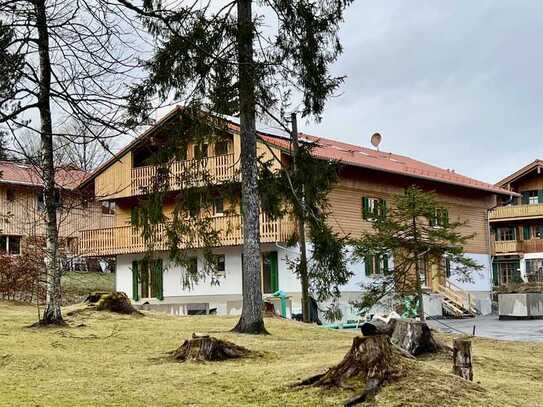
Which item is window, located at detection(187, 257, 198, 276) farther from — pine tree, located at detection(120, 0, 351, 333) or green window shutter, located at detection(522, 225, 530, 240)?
green window shutter, located at detection(522, 225, 530, 240)

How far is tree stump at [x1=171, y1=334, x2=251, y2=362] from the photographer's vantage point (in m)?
11.3

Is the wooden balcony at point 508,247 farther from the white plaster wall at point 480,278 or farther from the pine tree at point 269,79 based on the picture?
the pine tree at point 269,79

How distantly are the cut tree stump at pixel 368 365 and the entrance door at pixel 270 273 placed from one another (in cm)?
2186

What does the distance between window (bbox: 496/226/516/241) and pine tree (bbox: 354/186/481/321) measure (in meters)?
33.5

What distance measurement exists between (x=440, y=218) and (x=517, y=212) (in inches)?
1271

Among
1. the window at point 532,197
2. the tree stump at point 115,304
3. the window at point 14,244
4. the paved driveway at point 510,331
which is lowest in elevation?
the paved driveway at point 510,331

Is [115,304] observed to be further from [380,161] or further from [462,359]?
[380,161]

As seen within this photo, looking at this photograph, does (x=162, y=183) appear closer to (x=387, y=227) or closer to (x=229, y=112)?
(x=229, y=112)

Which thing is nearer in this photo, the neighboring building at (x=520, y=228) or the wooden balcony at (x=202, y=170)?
the wooden balcony at (x=202, y=170)

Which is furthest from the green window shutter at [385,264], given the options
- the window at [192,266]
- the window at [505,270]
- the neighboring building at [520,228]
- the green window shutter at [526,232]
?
the green window shutter at [526,232]

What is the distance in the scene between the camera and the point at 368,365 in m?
8.07

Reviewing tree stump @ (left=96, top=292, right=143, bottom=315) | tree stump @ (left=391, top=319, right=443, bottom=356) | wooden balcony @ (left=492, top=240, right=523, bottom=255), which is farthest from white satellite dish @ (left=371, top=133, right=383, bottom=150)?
tree stump @ (left=391, top=319, right=443, bottom=356)

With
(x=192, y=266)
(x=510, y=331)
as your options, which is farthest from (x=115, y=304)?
(x=510, y=331)

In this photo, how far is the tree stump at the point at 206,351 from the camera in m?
11.3
